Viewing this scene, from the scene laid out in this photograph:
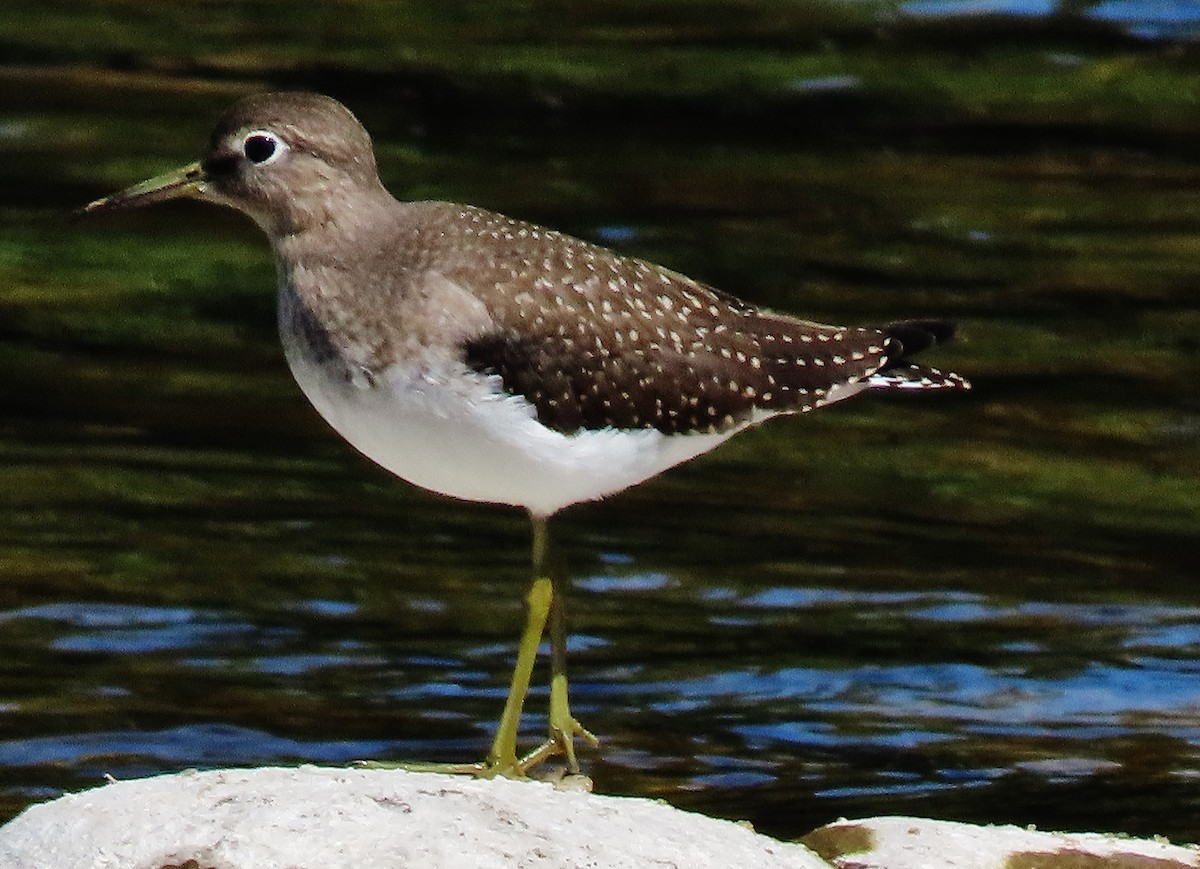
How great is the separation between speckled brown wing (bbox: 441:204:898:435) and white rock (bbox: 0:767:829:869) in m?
1.52

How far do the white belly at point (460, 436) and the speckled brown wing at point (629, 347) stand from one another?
0.12 m

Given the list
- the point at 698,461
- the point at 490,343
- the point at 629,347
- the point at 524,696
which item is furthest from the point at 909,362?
the point at 698,461

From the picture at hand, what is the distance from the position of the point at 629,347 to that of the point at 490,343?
0.70 meters

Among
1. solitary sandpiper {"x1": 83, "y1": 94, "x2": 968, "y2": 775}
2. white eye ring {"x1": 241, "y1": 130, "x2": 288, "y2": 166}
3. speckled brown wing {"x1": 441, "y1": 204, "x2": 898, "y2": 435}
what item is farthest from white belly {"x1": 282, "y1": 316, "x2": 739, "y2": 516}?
white eye ring {"x1": 241, "y1": 130, "x2": 288, "y2": 166}

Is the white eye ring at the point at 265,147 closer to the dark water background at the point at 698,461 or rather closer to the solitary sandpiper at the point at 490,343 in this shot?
the solitary sandpiper at the point at 490,343

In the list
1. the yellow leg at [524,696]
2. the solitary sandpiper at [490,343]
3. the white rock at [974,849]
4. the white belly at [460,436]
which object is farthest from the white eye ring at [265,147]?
the white rock at [974,849]

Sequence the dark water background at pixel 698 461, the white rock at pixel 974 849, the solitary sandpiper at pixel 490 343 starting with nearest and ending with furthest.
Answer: the white rock at pixel 974 849
the solitary sandpiper at pixel 490 343
the dark water background at pixel 698 461

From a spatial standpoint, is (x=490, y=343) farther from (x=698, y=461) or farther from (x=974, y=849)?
(x=698, y=461)

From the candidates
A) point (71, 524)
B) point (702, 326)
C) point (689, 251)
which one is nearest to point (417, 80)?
point (689, 251)

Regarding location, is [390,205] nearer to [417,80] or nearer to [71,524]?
[71,524]

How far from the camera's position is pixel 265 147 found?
9.27 metres

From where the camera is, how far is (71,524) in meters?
13.2

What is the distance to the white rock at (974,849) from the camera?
8469 millimetres

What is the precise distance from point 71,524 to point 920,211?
717 centimetres
